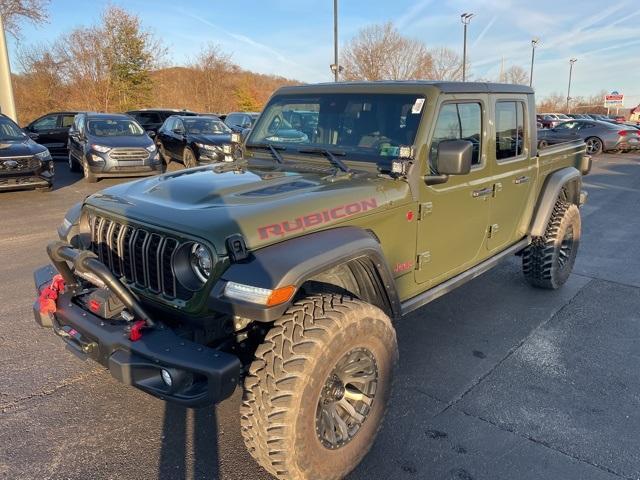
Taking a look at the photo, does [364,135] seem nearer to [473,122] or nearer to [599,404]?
[473,122]

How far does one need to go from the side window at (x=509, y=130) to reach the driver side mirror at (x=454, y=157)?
112 centimetres

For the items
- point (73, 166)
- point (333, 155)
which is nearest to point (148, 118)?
point (73, 166)

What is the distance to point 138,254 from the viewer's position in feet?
8.77

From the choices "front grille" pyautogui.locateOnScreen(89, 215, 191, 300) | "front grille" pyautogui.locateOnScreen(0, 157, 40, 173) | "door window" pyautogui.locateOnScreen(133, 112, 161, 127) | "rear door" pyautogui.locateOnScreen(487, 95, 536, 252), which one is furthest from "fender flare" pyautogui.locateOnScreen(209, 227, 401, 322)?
"door window" pyautogui.locateOnScreen(133, 112, 161, 127)

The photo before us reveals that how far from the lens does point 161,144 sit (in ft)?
49.2

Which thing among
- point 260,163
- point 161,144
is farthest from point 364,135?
point 161,144

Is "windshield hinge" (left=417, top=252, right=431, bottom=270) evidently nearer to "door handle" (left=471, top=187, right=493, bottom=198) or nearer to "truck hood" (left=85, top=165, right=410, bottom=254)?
"truck hood" (left=85, top=165, right=410, bottom=254)

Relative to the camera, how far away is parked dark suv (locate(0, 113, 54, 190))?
375 inches

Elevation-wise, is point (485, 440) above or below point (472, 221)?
below

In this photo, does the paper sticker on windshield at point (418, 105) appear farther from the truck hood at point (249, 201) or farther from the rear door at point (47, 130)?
the rear door at point (47, 130)

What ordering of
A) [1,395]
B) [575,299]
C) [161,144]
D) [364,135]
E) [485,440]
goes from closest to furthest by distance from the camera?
[485,440] < [1,395] < [364,135] < [575,299] < [161,144]

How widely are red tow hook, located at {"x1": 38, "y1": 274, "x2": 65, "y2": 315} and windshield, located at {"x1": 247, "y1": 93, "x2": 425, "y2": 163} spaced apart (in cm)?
184

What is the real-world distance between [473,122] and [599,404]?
2142mm

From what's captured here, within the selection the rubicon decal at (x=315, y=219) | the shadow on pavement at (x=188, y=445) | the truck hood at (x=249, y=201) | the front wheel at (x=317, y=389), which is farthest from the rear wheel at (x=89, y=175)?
the front wheel at (x=317, y=389)
